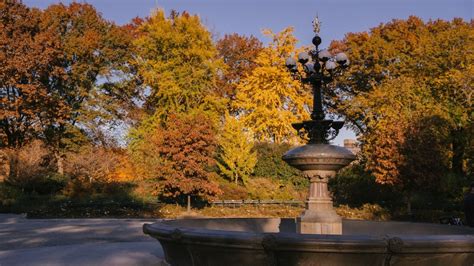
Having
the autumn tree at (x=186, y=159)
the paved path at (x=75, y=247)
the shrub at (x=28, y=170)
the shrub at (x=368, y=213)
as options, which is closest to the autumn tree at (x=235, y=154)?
the autumn tree at (x=186, y=159)

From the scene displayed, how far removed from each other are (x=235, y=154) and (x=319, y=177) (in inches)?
1073

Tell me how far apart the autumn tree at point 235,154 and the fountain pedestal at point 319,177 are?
27.0 meters

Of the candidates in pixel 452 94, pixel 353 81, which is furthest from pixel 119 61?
pixel 452 94

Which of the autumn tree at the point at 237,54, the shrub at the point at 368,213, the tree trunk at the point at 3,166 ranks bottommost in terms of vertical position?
the shrub at the point at 368,213

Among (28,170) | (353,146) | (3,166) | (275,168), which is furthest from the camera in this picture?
(353,146)

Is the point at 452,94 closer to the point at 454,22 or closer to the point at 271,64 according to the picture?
the point at 454,22

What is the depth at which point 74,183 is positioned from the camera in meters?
32.4

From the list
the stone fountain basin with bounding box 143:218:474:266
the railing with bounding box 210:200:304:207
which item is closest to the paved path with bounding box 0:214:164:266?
the stone fountain basin with bounding box 143:218:474:266

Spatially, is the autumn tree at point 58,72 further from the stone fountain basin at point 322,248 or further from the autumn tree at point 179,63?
the stone fountain basin at point 322,248

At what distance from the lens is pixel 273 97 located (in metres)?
41.8

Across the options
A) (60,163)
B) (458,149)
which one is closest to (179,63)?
(60,163)

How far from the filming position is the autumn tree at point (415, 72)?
1300 inches

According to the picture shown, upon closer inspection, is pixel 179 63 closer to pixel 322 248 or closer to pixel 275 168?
pixel 275 168

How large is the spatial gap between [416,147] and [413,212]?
3.40 metres
